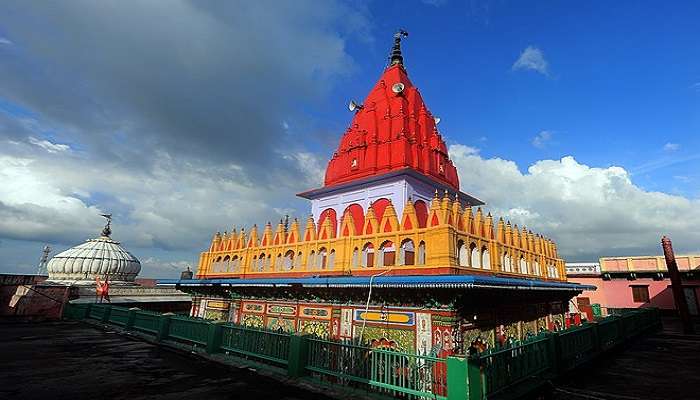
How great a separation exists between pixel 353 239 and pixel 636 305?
3416cm

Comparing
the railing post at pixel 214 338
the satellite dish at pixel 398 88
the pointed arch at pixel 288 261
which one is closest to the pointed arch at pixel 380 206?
the pointed arch at pixel 288 261

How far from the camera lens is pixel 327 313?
12055 millimetres

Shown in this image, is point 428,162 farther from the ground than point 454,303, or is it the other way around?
point 428,162

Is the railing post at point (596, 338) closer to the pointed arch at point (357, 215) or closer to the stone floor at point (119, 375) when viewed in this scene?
the pointed arch at point (357, 215)

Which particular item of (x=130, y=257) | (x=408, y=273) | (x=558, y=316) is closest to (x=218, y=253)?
(x=408, y=273)

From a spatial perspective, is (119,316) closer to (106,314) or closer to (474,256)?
(106,314)

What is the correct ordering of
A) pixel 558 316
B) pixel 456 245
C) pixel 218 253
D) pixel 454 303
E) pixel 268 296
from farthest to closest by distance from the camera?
pixel 218 253
pixel 558 316
pixel 268 296
pixel 456 245
pixel 454 303

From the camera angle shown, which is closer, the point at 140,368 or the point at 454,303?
the point at 454,303

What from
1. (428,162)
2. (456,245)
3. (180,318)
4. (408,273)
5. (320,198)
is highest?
(428,162)

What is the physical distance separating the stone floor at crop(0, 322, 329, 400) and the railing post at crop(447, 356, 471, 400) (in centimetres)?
302

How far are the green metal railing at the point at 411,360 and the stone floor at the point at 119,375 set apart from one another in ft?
2.34

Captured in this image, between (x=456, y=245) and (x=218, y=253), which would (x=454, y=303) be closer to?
(x=456, y=245)

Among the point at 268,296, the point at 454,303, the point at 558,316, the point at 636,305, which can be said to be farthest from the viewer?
the point at 636,305

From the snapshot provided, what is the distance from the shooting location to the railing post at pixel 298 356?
29.3 ft
